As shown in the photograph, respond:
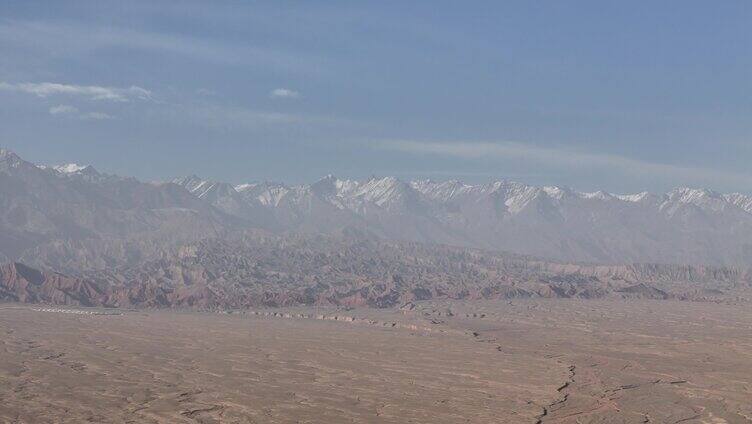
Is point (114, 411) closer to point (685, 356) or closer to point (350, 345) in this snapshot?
point (350, 345)

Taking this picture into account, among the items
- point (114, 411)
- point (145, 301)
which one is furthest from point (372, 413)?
point (145, 301)

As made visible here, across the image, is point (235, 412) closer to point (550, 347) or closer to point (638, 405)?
point (638, 405)

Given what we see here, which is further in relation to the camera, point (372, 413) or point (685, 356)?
point (685, 356)

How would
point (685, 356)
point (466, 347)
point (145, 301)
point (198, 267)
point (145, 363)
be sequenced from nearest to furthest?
1. point (145, 363)
2. point (685, 356)
3. point (466, 347)
4. point (145, 301)
5. point (198, 267)

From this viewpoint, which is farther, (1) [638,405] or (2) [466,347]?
(2) [466,347]

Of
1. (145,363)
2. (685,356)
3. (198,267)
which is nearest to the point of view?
(145,363)

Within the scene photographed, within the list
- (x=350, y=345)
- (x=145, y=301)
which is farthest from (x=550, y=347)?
(x=145, y=301)
